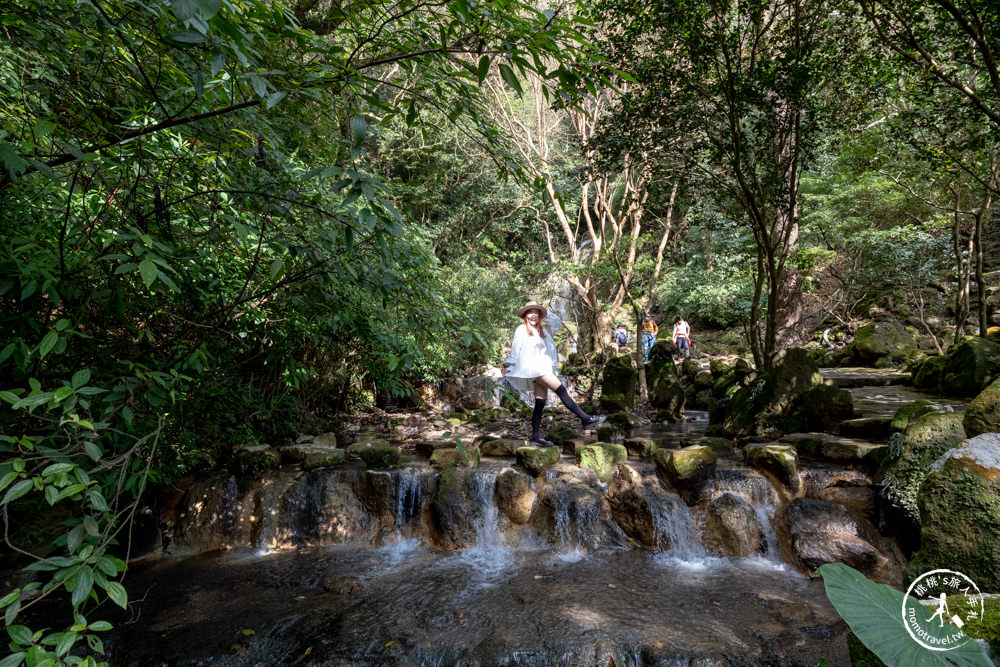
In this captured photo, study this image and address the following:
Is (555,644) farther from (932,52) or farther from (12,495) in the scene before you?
(932,52)

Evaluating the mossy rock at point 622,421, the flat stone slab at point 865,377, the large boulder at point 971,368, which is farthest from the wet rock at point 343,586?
the flat stone slab at point 865,377

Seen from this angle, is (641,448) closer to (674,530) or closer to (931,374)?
(674,530)

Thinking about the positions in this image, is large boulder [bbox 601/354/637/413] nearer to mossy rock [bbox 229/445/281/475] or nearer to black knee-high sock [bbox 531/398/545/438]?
black knee-high sock [bbox 531/398/545/438]

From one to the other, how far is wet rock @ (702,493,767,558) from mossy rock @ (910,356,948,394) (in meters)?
6.87

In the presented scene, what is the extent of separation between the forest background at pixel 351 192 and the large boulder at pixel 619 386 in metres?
1.84

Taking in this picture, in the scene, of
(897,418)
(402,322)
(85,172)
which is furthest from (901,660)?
(897,418)

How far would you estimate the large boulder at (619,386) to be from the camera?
10383 millimetres

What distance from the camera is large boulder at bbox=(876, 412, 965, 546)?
4500 mm

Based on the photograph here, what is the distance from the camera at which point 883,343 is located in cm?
1395

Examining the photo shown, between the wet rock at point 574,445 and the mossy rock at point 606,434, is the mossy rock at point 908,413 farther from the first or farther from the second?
the mossy rock at point 606,434

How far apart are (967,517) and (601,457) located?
11.8ft

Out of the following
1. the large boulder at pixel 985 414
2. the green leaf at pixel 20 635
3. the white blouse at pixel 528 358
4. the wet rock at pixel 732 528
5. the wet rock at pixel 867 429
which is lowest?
the wet rock at pixel 732 528

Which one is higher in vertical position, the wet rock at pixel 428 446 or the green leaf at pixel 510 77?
the green leaf at pixel 510 77

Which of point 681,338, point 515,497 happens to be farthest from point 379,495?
point 681,338
